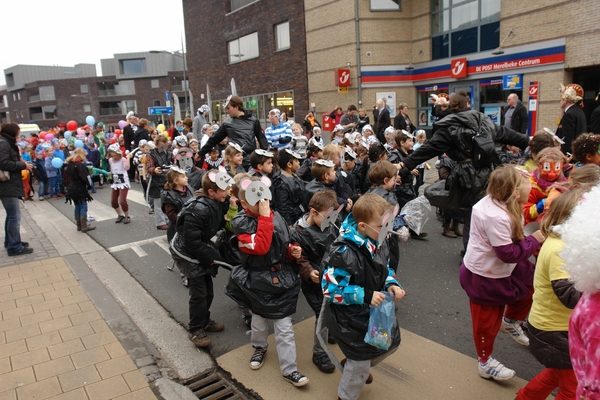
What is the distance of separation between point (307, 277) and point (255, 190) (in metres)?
0.83

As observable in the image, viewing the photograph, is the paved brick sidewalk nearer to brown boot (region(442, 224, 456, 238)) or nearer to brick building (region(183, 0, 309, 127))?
brown boot (region(442, 224, 456, 238))

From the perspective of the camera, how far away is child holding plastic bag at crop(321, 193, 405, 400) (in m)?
2.75

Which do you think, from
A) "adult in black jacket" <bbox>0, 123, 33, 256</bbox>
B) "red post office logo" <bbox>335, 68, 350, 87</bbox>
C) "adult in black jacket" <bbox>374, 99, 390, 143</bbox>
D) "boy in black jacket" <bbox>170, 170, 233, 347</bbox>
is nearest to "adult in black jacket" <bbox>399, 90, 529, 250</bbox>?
"boy in black jacket" <bbox>170, 170, 233, 347</bbox>

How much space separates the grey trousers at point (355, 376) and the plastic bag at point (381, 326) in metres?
0.27

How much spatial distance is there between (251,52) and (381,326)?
23.9m

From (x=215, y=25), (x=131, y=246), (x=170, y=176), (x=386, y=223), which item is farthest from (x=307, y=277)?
(x=215, y=25)

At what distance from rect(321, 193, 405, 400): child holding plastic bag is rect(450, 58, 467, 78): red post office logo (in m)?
15.0

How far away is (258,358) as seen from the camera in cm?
379

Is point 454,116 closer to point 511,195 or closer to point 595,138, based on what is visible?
point 595,138

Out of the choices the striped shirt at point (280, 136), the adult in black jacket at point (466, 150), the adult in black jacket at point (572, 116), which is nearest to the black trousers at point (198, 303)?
the adult in black jacket at point (466, 150)

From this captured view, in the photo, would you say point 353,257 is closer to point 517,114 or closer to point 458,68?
point 517,114

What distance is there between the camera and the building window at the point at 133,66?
69.9m

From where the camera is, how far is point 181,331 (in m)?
4.54

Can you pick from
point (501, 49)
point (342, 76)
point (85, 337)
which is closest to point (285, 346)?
point (85, 337)
